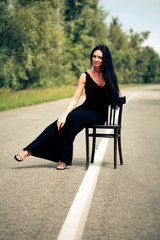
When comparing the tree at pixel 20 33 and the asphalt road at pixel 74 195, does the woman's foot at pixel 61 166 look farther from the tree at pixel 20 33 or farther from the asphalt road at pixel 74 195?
the tree at pixel 20 33

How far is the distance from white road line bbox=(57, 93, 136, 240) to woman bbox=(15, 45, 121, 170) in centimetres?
50

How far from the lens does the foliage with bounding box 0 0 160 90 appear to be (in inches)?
956

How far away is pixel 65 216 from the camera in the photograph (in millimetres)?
3418

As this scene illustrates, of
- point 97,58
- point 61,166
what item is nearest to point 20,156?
point 61,166

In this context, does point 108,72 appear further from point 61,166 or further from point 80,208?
point 80,208

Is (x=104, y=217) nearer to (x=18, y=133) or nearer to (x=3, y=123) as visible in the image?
(x=18, y=133)

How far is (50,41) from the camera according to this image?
113ft

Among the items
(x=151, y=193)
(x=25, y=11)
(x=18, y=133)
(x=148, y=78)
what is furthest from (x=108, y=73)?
(x=148, y=78)

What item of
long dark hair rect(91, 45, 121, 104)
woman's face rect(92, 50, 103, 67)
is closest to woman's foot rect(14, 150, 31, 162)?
long dark hair rect(91, 45, 121, 104)

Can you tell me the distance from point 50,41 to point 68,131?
3017 cm

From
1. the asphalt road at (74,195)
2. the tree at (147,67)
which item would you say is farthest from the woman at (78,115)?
the tree at (147,67)

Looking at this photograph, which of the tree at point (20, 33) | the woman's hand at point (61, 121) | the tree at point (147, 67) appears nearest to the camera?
the woman's hand at point (61, 121)

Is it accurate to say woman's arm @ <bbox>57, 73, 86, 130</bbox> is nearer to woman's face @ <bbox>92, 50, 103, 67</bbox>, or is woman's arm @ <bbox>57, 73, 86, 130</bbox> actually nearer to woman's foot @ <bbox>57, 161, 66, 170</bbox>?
woman's face @ <bbox>92, 50, 103, 67</bbox>

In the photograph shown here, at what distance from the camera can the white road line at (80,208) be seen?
301 centimetres
